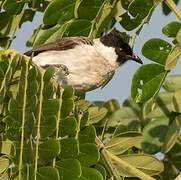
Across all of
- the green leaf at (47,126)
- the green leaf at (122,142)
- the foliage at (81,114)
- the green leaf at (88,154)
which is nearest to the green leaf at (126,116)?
the foliage at (81,114)

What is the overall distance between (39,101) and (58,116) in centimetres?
13

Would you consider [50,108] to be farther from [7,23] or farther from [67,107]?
[7,23]

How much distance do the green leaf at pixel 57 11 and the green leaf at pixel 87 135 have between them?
121cm

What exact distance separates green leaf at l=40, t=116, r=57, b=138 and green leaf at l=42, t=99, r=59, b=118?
4 centimetres

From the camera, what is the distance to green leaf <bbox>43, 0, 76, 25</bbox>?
3439mm

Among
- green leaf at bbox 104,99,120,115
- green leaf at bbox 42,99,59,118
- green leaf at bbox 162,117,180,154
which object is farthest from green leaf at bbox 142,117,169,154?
green leaf at bbox 42,99,59,118

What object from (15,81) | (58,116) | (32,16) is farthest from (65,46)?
(58,116)

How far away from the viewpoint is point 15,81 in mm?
2564

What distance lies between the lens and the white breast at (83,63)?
4.13 metres

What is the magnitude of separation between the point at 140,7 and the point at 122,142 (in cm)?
100

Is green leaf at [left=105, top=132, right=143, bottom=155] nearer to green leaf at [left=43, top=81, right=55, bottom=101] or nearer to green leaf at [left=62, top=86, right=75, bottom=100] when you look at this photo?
green leaf at [left=62, top=86, right=75, bottom=100]

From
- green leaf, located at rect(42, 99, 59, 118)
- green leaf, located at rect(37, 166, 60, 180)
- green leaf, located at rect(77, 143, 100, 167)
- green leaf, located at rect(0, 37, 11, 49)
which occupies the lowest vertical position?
green leaf, located at rect(77, 143, 100, 167)

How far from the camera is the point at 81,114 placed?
9.59 ft

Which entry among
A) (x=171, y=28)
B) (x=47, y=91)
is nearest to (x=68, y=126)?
(x=47, y=91)
